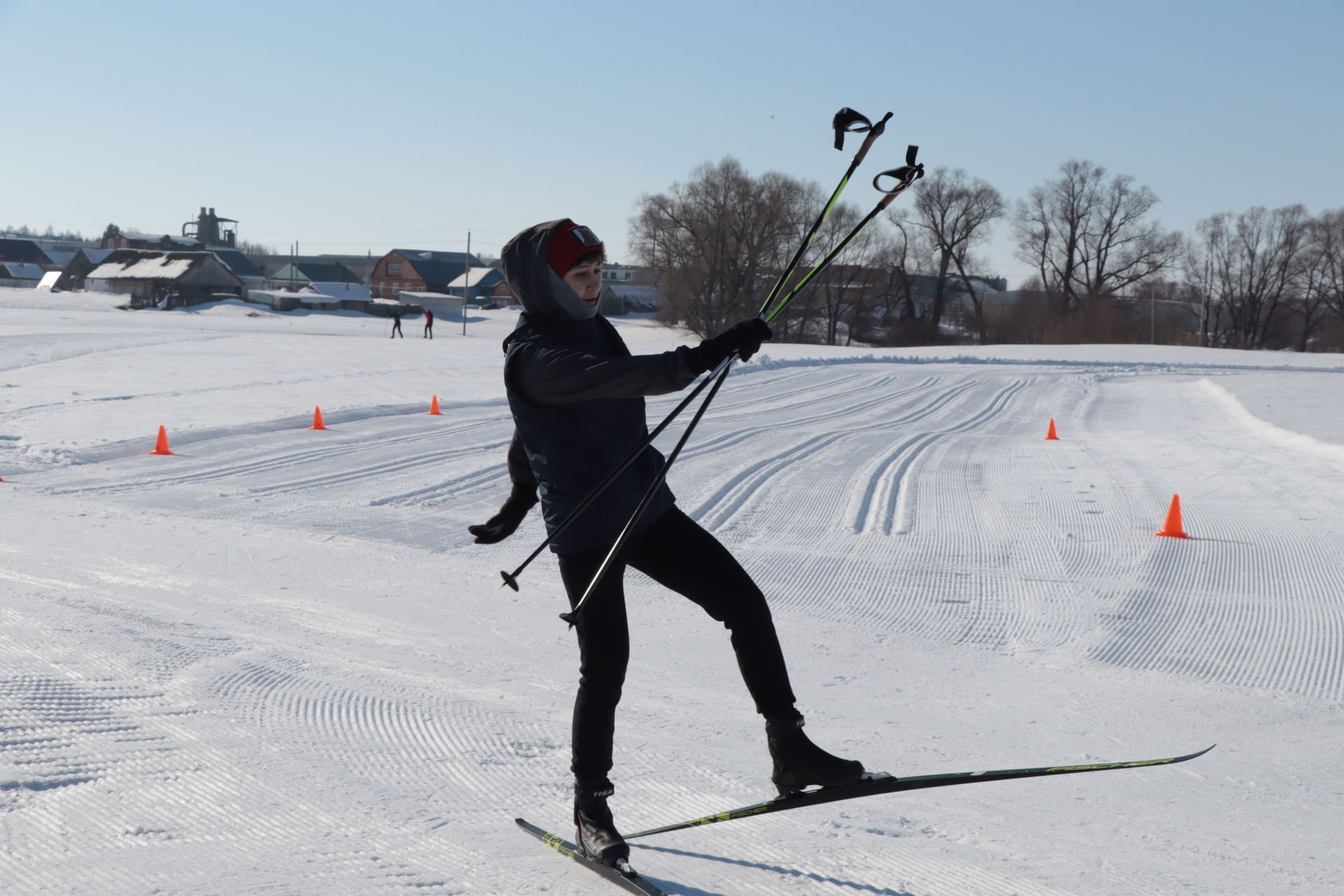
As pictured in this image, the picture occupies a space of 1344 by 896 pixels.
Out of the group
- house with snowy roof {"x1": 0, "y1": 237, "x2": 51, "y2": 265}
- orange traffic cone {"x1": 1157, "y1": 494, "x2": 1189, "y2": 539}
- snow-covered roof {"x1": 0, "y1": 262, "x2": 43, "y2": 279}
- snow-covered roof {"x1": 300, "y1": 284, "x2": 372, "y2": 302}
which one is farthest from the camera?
house with snowy roof {"x1": 0, "y1": 237, "x2": 51, "y2": 265}

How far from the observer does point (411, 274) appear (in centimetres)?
10319

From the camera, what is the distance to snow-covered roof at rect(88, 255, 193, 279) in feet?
224

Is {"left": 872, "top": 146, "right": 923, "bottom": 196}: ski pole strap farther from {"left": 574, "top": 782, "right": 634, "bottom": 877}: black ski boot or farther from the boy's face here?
{"left": 574, "top": 782, "right": 634, "bottom": 877}: black ski boot

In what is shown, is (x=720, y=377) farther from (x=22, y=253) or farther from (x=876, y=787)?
(x=22, y=253)

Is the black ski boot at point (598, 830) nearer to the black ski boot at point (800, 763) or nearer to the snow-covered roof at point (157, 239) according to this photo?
the black ski boot at point (800, 763)

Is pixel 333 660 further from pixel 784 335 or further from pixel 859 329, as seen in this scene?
pixel 859 329

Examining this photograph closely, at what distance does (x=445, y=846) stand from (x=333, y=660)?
205cm

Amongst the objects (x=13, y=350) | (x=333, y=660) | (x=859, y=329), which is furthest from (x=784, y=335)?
(x=333, y=660)

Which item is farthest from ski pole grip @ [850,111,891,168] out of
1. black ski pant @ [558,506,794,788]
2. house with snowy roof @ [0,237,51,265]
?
house with snowy roof @ [0,237,51,265]

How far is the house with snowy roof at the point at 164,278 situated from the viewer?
66.8m

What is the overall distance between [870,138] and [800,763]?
1.80 m

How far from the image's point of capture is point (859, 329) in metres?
67.6

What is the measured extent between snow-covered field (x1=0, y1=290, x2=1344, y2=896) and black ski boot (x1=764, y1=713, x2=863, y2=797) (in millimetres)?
260

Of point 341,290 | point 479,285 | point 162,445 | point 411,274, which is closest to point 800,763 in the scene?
point 162,445
